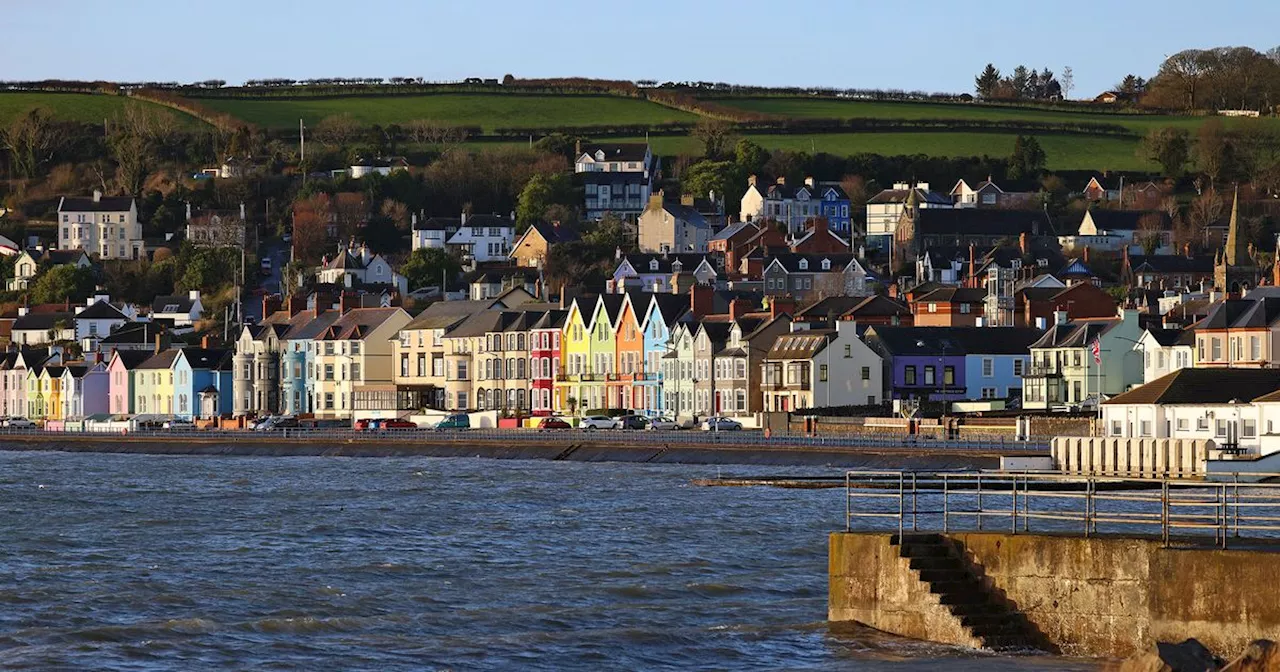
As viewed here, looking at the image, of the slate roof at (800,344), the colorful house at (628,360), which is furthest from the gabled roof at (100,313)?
the slate roof at (800,344)

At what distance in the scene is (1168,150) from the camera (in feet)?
624

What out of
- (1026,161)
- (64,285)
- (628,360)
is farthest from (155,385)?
(1026,161)

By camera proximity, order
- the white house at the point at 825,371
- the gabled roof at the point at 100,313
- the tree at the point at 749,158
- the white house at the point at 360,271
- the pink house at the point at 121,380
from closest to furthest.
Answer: the white house at the point at 825,371
the pink house at the point at 121,380
the gabled roof at the point at 100,313
the white house at the point at 360,271
the tree at the point at 749,158

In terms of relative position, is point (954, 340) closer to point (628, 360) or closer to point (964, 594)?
point (628, 360)

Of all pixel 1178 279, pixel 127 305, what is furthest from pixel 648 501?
pixel 127 305

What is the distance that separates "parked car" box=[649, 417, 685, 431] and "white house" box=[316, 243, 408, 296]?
185 ft

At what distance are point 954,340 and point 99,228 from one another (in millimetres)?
96883

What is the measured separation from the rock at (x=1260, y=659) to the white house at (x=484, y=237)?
147946 millimetres

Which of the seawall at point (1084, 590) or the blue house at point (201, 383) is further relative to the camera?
the blue house at point (201, 383)

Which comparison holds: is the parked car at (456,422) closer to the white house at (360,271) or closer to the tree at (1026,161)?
the white house at (360,271)

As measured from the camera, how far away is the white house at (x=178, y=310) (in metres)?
153

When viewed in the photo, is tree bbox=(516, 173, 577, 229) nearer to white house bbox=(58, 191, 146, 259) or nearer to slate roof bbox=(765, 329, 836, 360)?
Result: white house bbox=(58, 191, 146, 259)

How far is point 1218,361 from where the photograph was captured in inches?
3361

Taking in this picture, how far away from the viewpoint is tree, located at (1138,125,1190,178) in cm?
18988
